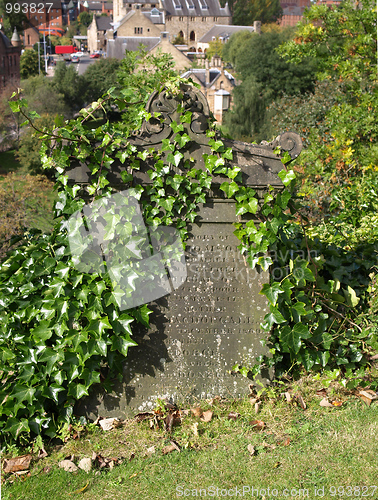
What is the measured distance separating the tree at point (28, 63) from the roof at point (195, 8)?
50559 millimetres

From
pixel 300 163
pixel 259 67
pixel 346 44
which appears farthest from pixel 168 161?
pixel 259 67

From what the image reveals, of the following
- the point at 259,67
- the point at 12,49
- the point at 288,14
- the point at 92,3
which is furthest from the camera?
the point at 92,3

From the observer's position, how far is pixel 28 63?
2197 inches

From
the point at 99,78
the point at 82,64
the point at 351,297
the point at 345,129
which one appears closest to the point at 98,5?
the point at 82,64

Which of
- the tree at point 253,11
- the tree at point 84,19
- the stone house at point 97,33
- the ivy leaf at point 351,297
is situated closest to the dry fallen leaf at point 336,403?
the ivy leaf at point 351,297

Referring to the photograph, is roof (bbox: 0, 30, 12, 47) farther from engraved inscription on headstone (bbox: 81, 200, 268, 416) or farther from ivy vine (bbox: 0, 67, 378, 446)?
engraved inscription on headstone (bbox: 81, 200, 268, 416)

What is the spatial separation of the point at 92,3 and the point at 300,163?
135m

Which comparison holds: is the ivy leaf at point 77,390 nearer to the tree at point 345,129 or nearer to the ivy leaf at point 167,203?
the ivy leaf at point 167,203

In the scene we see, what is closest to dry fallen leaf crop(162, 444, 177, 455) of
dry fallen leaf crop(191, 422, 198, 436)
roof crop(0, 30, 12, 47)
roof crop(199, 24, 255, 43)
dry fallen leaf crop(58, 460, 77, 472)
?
dry fallen leaf crop(191, 422, 198, 436)

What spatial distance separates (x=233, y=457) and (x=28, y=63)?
60.9 meters

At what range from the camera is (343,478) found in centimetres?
296

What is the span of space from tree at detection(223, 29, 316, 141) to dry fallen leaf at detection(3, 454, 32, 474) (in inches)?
1395

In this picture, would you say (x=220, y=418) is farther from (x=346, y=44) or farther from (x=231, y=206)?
(x=346, y=44)

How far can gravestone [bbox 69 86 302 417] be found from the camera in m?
3.75
